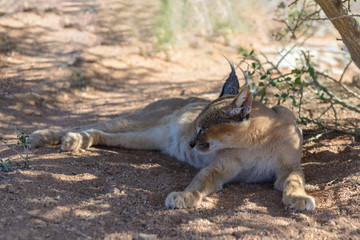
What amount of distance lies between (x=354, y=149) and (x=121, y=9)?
7333 mm

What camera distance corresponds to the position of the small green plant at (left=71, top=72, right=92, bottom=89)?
23.0 feet

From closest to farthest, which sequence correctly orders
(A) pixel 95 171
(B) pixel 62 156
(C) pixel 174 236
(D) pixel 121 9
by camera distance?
(C) pixel 174 236, (A) pixel 95 171, (B) pixel 62 156, (D) pixel 121 9

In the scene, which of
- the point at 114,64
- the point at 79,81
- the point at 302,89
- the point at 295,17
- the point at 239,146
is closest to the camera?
the point at 239,146

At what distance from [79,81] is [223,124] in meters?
4.23

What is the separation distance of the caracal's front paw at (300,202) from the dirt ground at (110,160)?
0.18ft

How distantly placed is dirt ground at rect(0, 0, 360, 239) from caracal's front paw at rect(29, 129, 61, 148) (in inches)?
4.6

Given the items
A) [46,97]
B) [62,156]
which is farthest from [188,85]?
[62,156]

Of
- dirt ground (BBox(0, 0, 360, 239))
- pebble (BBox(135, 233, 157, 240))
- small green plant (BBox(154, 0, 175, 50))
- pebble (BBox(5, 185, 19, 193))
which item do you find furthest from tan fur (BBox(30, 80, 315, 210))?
small green plant (BBox(154, 0, 175, 50))

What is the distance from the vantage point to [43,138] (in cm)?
457

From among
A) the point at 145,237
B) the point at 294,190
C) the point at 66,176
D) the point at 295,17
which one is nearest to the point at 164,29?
the point at 295,17

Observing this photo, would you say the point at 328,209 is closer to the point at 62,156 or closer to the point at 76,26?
the point at 62,156

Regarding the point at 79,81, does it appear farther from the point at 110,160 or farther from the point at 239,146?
the point at 239,146

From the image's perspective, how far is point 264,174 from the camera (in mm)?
3861

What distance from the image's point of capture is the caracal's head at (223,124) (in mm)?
3469
